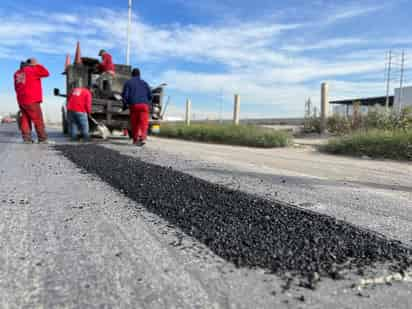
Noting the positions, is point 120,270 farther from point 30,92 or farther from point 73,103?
point 73,103

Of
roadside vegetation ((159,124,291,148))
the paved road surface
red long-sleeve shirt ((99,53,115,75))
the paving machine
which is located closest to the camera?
the paved road surface

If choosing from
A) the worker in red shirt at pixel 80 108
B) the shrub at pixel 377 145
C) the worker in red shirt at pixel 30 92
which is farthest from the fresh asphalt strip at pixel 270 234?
the worker in red shirt at pixel 80 108

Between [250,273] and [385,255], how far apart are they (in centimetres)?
67

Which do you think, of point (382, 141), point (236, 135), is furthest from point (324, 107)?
point (382, 141)

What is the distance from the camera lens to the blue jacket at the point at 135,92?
7.97m

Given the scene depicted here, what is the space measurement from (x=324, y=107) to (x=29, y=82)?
878 cm

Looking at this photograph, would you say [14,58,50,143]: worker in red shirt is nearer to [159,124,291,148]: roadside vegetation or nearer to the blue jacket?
the blue jacket

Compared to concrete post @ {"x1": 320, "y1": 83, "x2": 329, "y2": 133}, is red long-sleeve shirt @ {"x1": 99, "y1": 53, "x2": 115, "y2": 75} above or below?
above

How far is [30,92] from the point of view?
7.58 m

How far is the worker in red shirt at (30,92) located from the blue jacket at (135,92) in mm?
1818

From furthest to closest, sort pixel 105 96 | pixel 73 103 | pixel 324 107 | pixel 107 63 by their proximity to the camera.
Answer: pixel 324 107, pixel 107 63, pixel 105 96, pixel 73 103

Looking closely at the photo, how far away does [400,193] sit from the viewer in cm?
311

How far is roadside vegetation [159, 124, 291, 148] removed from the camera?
9.12m

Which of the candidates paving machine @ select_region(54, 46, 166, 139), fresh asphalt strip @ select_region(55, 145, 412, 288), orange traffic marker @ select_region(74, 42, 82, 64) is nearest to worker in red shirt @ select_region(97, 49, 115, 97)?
paving machine @ select_region(54, 46, 166, 139)
